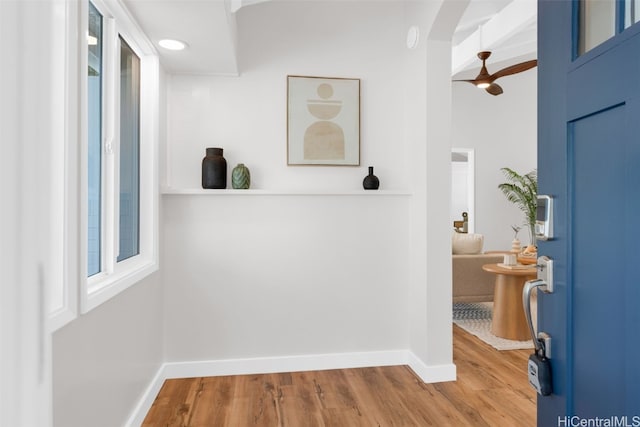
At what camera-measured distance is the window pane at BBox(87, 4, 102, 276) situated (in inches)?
69.6

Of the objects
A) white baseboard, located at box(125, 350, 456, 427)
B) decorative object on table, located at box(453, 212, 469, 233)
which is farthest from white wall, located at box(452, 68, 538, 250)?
white baseboard, located at box(125, 350, 456, 427)

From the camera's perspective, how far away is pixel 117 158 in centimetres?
201

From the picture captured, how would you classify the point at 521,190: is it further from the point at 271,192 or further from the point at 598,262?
the point at 598,262

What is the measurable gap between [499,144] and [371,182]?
15.7 ft

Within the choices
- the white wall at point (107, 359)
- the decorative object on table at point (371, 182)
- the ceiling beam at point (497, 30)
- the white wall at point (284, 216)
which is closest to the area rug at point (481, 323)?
the white wall at point (284, 216)

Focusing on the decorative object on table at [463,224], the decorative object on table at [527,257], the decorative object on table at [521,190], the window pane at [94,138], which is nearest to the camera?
the window pane at [94,138]

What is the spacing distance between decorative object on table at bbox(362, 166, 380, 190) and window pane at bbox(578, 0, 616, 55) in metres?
2.10

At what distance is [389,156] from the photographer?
3.09 meters

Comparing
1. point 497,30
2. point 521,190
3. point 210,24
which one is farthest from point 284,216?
point 521,190

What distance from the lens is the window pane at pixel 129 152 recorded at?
217 cm

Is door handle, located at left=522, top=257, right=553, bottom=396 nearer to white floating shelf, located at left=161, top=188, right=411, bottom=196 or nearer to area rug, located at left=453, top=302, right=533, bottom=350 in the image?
white floating shelf, located at left=161, top=188, right=411, bottom=196

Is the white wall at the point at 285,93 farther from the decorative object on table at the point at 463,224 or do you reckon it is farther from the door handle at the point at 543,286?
the decorative object on table at the point at 463,224

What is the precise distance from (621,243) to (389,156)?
2.41 metres

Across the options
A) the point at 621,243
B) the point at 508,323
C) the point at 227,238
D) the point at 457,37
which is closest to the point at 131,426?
the point at 227,238
